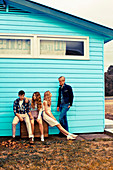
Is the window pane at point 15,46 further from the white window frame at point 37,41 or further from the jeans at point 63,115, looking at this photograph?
the jeans at point 63,115

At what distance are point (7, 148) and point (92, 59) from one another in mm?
4237

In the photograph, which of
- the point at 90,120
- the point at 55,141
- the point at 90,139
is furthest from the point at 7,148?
the point at 90,120

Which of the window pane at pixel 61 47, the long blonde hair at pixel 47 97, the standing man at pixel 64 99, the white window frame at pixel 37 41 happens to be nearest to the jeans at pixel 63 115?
the standing man at pixel 64 99

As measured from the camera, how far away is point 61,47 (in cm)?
837

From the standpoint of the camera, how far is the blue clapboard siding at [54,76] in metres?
7.88

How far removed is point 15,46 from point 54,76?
1.66 meters

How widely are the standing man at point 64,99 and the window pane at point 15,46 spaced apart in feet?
5.21

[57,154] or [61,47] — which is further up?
[61,47]

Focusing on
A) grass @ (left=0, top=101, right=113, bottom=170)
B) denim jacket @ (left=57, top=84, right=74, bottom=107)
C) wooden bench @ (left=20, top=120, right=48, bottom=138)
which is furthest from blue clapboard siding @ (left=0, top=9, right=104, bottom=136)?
grass @ (left=0, top=101, right=113, bottom=170)

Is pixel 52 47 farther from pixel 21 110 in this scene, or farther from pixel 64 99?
pixel 21 110

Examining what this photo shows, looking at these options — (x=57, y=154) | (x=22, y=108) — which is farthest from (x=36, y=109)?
(x=57, y=154)

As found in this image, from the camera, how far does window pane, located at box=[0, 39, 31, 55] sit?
801 centimetres

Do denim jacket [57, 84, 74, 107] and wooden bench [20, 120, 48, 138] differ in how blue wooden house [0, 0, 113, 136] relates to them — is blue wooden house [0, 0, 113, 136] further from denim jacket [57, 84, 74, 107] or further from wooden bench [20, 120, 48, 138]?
wooden bench [20, 120, 48, 138]

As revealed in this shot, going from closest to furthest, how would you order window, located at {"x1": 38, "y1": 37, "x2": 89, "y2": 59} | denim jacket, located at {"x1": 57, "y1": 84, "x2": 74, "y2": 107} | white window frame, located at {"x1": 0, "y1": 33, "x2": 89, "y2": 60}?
denim jacket, located at {"x1": 57, "y1": 84, "x2": 74, "y2": 107}
white window frame, located at {"x1": 0, "y1": 33, "x2": 89, "y2": 60}
window, located at {"x1": 38, "y1": 37, "x2": 89, "y2": 59}
